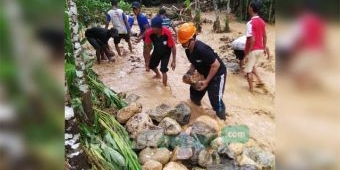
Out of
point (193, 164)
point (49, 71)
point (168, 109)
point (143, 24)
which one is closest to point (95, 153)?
point (193, 164)

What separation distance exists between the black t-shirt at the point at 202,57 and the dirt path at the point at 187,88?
236mm

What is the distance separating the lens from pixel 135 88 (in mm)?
3734

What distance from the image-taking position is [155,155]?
2.96 meters

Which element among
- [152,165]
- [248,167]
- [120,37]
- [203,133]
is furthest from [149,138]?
[120,37]

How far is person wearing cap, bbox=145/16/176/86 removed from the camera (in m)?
3.52

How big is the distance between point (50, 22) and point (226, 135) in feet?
7.80

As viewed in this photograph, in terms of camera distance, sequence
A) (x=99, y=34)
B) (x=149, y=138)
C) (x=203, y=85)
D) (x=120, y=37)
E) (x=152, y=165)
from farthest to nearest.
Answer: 1. (x=120, y=37)
2. (x=99, y=34)
3. (x=203, y=85)
4. (x=149, y=138)
5. (x=152, y=165)

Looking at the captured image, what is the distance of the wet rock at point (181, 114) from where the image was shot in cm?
337

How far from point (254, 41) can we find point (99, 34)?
4.01 feet

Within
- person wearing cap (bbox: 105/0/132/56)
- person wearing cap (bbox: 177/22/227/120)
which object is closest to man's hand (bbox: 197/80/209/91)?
person wearing cap (bbox: 177/22/227/120)

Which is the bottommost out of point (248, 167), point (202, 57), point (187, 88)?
point (248, 167)

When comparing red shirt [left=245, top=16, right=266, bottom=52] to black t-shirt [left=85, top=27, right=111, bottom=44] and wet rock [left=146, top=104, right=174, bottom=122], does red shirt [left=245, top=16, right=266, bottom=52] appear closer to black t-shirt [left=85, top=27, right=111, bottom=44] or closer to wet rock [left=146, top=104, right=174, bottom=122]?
wet rock [left=146, top=104, right=174, bottom=122]

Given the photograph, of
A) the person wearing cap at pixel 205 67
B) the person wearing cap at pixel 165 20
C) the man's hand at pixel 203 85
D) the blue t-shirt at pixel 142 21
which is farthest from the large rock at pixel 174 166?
the blue t-shirt at pixel 142 21

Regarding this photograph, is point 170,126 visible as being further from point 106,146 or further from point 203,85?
point 106,146
